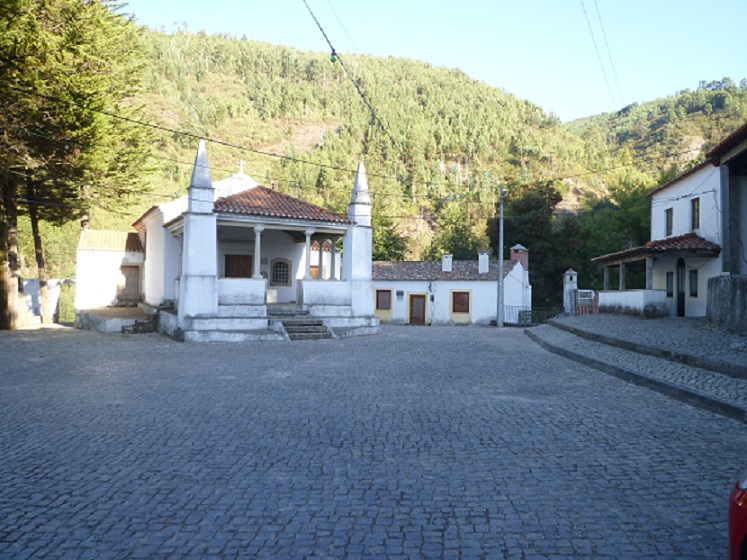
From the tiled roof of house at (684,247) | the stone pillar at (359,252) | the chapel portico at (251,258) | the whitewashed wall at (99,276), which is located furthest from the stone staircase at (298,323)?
the whitewashed wall at (99,276)

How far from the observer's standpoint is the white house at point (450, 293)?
119ft

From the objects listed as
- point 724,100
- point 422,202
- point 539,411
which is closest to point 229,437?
point 539,411

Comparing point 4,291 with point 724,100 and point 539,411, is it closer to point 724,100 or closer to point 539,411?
point 539,411

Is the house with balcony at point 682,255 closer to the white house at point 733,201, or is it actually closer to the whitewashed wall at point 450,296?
the white house at point 733,201

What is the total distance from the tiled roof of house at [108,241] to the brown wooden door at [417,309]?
16.8 meters

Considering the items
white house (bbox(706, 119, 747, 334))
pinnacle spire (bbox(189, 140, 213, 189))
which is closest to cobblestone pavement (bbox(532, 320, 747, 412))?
white house (bbox(706, 119, 747, 334))

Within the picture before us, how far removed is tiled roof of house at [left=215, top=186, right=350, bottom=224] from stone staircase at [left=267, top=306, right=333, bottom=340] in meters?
3.41

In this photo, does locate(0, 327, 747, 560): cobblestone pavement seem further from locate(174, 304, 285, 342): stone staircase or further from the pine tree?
the pine tree

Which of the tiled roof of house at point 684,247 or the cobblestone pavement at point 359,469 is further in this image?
the tiled roof of house at point 684,247

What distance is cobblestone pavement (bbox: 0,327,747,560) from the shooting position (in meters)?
3.67

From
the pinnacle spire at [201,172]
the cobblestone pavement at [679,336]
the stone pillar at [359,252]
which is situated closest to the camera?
the cobblestone pavement at [679,336]

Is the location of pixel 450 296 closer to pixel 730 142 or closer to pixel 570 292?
pixel 570 292

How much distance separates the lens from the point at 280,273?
25797 mm

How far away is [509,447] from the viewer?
19.1ft
